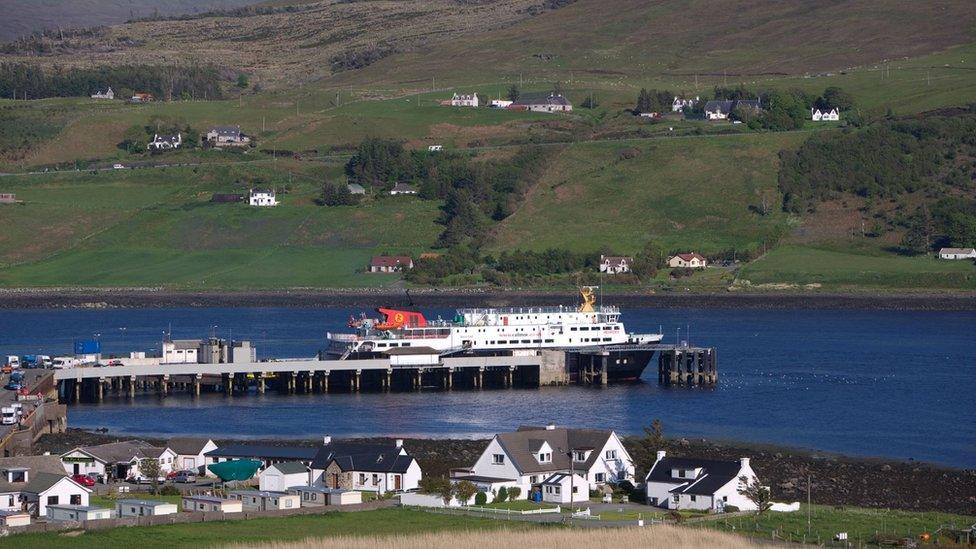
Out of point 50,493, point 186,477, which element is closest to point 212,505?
point 50,493

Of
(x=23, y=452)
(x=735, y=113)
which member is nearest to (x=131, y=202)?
(x=735, y=113)

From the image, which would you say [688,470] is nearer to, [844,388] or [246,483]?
[246,483]

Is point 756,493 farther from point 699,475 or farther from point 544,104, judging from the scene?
point 544,104

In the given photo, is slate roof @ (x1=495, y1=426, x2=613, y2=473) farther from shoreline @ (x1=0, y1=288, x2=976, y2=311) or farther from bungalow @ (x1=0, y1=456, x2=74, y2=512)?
shoreline @ (x1=0, y1=288, x2=976, y2=311)

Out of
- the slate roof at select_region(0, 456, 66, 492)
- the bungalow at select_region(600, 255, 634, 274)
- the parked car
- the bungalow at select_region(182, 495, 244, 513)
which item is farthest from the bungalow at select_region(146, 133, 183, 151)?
the bungalow at select_region(182, 495, 244, 513)

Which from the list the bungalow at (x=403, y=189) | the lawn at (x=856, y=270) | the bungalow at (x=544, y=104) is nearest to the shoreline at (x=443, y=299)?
the lawn at (x=856, y=270)

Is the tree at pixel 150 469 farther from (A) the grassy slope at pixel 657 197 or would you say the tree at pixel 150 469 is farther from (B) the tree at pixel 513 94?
(B) the tree at pixel 513 94

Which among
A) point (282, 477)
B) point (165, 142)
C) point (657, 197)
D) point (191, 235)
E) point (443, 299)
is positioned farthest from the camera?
point (165, 142)
